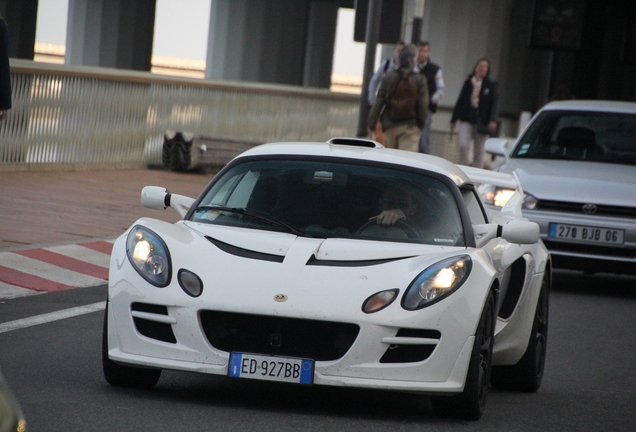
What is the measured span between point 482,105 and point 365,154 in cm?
1318

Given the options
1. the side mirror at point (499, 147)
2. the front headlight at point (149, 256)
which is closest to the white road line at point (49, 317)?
the front headlight at point (149, 256)

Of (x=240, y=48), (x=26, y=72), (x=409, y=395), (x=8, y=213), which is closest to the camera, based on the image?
(x=409, y=395)

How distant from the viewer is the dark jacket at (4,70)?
10.7 m

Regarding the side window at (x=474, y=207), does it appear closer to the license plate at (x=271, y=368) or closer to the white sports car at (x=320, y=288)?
the white sports car at (x=320, y=288)

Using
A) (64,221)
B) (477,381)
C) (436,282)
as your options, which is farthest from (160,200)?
(64,221)

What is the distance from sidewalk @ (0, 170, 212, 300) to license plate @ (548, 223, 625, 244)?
369 centimetres

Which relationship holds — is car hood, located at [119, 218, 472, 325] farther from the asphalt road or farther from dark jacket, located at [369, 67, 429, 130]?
dark jacket, located at [369, 67, 429, 130]

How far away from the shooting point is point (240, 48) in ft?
101

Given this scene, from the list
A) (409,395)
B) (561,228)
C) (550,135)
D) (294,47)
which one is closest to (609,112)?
(550,135)

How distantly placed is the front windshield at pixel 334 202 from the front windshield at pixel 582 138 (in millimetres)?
5960

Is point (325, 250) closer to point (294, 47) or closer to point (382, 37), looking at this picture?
point (382, 37)

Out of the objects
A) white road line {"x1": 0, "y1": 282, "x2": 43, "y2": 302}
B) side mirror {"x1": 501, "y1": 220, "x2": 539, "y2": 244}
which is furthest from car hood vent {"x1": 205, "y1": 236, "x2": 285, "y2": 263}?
white road line {"x1": 0, "y1": 282, "x2": 43, "y2": 302}

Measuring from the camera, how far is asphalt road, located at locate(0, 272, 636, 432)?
515 centimetres

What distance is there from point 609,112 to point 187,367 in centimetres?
801
